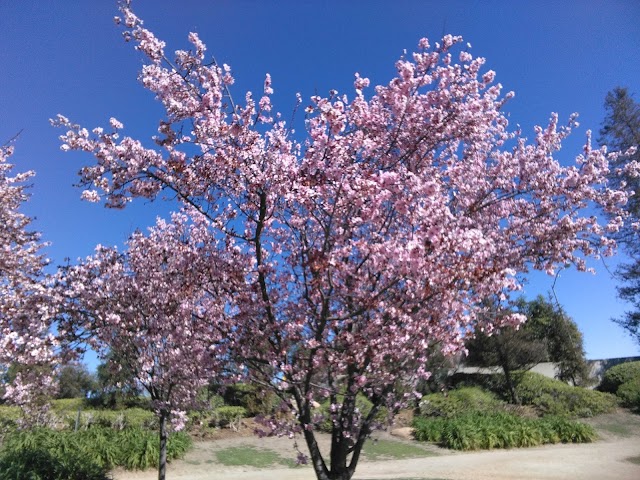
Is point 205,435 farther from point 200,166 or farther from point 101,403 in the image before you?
point 200,166

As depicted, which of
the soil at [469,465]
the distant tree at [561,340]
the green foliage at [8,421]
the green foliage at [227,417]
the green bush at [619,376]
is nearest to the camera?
the soil at [469,465]

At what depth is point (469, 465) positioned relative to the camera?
39.5 ft

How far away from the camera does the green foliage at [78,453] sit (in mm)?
9281

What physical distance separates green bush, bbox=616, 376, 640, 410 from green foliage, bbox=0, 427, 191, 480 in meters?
19.5

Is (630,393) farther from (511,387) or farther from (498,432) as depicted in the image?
Result: (498,432)

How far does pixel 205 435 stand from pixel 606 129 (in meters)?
22.8

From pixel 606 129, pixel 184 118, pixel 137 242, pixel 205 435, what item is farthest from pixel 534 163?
pixel 606 129

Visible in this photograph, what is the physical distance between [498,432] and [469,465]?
4.25 m

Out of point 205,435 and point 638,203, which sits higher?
point 638,203

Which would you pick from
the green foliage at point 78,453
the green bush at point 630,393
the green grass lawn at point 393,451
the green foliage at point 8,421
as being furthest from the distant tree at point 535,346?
the green foliage at point 8,421

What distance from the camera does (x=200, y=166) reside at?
5195 mm

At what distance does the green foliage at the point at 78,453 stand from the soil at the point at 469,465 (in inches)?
16.9

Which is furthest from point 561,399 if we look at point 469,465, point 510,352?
point 469,465

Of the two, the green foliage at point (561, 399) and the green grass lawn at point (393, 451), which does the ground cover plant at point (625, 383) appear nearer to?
the green foliage at point (561, 399)
